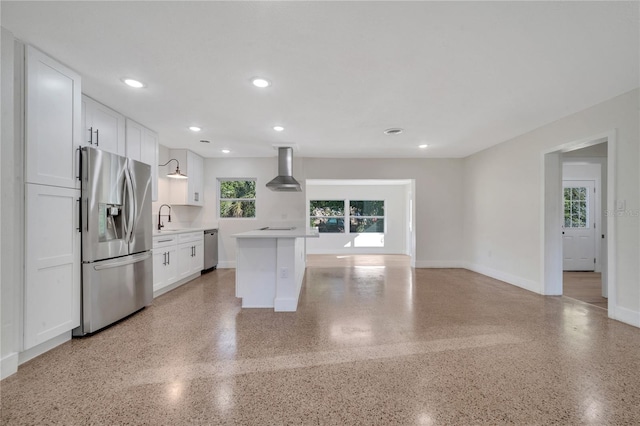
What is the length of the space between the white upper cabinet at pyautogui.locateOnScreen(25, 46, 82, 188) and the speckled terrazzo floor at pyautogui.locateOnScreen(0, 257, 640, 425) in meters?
1.49

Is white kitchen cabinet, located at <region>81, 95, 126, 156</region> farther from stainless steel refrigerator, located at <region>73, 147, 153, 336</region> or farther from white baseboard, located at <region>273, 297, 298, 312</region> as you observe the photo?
white baseboard, located at <region>273, 297, 298, 312</region>

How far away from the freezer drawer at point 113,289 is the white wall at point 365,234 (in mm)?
5856

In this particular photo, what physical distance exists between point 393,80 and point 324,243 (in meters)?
6.71

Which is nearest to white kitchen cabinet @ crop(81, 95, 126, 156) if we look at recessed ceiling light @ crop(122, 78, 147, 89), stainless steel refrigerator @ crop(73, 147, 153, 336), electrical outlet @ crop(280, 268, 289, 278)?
stainless steel refrigerator @ crop(73, 147, 153, 336)

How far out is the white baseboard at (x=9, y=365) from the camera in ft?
6.00

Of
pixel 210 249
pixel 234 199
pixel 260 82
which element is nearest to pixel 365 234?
pixel 234 199

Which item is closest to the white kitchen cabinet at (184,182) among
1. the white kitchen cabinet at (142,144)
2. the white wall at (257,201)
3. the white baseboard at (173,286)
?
the white wall at (257,201)

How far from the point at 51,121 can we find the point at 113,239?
1.18 metres

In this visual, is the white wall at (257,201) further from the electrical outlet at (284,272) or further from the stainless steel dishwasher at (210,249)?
the electrical outlet at (284,272)

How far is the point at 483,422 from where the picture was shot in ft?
4.77

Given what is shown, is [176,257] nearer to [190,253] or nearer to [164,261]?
[164,261]

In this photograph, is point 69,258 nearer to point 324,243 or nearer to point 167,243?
point 167,243

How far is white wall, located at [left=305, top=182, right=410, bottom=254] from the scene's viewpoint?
28.9 feet

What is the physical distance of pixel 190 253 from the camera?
473 centimetres
